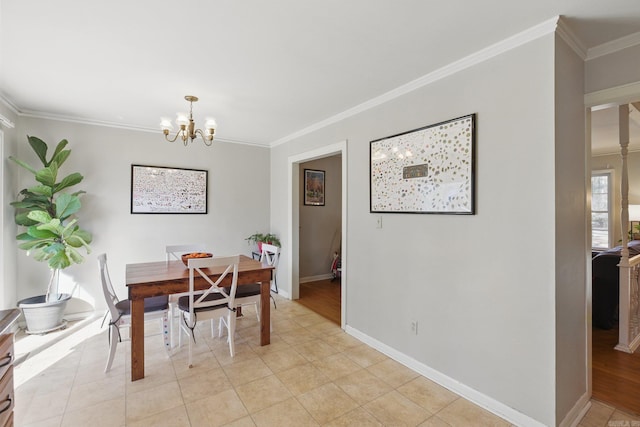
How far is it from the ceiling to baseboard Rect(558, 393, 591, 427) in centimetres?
238

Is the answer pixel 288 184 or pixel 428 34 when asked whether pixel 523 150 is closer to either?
pixel 428 34

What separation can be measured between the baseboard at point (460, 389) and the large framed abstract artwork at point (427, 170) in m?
1.29

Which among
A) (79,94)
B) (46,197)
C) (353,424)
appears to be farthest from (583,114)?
(46,197)

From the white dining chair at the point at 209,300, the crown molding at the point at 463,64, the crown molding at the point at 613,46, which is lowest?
the white dining chair at the point at 209,300

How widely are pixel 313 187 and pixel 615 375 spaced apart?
4.37m

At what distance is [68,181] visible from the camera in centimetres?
341

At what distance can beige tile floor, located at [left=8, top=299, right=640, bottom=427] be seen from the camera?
1973mm

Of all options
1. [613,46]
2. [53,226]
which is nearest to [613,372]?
[613,46]

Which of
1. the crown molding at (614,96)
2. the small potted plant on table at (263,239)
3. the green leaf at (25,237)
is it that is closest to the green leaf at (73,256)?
the green leaf at (25,237)

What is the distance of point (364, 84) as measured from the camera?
2693 millimetres

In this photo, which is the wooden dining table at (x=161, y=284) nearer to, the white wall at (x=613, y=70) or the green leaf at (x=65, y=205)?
the green leaf at (x=65, y=205)

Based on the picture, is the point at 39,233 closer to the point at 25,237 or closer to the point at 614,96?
the point at 25,237

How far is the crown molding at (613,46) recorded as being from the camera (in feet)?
6.07

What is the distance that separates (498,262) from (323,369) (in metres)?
1.66
